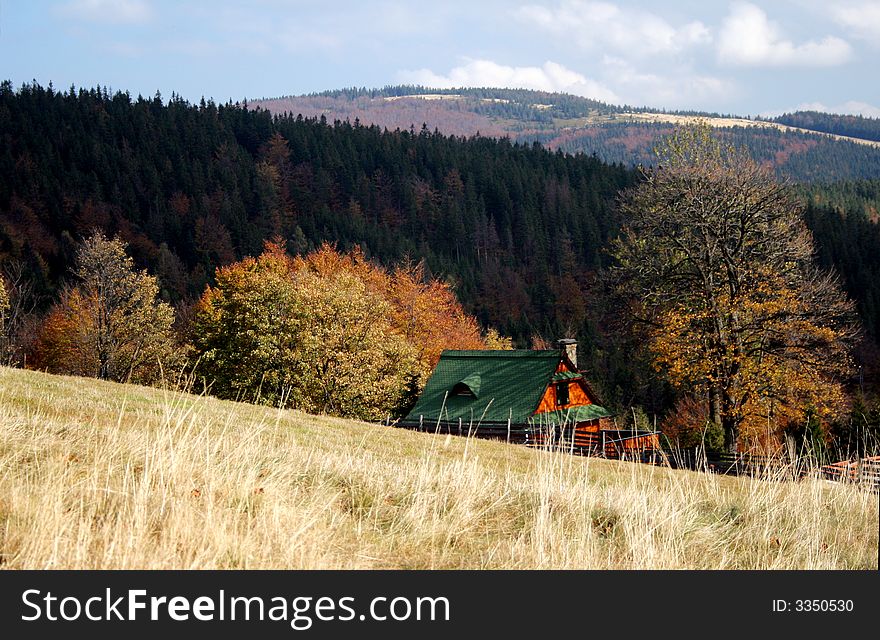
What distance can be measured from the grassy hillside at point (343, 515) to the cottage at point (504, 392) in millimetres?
27472

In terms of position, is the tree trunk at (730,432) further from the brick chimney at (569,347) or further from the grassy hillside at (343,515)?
the grassy hillside at (343,515)

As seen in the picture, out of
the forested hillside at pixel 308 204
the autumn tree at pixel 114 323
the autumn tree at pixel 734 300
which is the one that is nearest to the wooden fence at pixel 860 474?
the autumn tree at pixel 734 300

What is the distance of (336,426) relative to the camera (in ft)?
64.8

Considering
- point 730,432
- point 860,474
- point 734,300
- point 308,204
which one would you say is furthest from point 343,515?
point 308,204

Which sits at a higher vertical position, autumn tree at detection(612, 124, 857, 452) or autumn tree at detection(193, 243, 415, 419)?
autumn tree at detection(612, 124, 857, 452)

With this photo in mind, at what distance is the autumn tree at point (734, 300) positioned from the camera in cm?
2725

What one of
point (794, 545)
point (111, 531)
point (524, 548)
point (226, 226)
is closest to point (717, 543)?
point (794, 545)

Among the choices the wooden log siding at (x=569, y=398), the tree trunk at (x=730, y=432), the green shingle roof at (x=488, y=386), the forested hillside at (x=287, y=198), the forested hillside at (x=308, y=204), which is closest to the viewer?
the tree trunk at (x=730, y=432)

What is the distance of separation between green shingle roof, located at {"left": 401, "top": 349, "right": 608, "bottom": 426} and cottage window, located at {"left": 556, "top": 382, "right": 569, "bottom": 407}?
819 millimetres

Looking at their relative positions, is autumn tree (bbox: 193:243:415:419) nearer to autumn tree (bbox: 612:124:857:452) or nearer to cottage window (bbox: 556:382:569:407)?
cottage window (bbox: 556:382:569:407)

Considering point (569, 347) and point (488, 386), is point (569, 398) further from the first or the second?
point (488, 386)

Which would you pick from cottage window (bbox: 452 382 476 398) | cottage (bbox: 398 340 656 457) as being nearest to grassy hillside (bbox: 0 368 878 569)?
cottage (bbox: 398 340 656 457)

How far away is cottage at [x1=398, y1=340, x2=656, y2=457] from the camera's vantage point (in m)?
36.5

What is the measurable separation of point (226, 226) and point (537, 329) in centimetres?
6072
